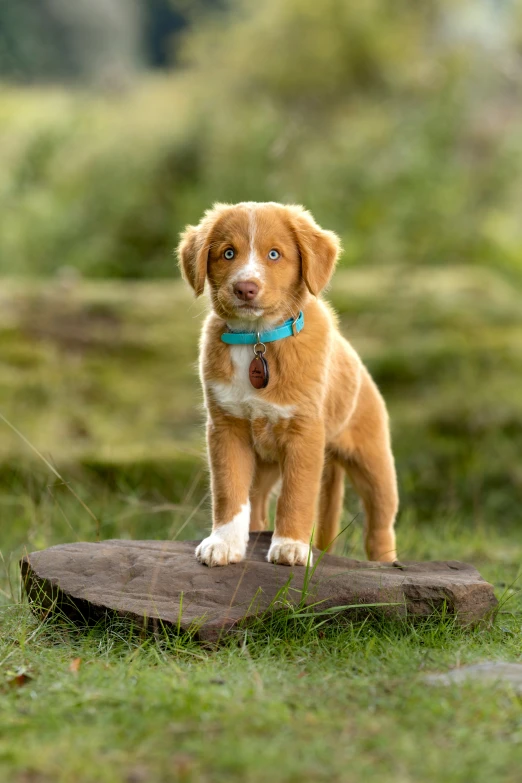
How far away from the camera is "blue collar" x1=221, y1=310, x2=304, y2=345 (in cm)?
385

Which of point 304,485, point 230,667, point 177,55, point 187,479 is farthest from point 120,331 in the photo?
point 177,55

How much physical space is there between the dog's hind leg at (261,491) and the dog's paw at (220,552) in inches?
17.6

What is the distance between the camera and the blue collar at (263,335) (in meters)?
3.85

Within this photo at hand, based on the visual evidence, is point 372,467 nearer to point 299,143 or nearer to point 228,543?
point 228,543

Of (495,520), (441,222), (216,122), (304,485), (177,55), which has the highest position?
(177,55)

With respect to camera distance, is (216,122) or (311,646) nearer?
(311,646)

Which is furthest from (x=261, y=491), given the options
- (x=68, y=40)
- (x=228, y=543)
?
(x=68, y=40)

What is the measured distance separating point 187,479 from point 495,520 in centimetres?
222

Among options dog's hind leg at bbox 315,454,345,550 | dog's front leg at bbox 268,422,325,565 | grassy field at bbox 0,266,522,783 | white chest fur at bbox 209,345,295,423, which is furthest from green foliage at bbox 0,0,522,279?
dog's front leg at bbox 268,422,325,565

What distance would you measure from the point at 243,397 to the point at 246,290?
46 centimetres

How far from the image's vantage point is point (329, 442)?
4.39 metres

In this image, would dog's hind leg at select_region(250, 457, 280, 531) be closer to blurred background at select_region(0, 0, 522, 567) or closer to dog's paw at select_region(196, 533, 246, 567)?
blurred background at select_region(0, 0, 522, 567)

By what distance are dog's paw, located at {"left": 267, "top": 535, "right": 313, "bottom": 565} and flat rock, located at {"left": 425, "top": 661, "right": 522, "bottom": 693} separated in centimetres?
84

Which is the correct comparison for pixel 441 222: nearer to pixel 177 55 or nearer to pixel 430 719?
pixel 177 55
